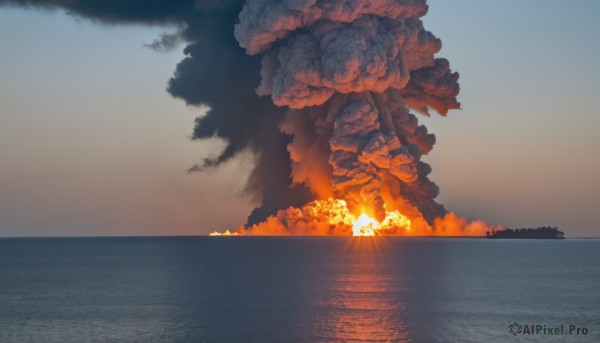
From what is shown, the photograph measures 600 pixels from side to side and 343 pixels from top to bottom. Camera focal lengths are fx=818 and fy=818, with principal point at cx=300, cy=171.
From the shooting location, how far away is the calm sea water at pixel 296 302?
3822 centimetres

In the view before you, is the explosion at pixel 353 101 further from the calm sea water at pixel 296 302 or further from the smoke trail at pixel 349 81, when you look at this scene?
the calm sea water at pixel 296 302

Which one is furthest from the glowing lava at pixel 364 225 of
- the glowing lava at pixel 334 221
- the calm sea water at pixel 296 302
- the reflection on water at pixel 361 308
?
the reflection on water at pixel 361 308

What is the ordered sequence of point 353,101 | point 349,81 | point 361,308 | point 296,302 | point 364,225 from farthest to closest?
point 364,225
point 353,101
point 349,81
point 296,302
point 361,308

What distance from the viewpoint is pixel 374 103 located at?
118m

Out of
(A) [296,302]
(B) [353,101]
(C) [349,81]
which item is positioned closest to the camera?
(A) [296,302]

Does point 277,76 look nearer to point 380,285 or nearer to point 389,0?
point 389,0

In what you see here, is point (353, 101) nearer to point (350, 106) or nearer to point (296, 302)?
point (350, 106)

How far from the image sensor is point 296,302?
49.4 meters

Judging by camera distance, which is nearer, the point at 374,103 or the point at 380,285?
the point at 380,285

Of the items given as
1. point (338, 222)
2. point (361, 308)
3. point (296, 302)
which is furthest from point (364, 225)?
point (361, 308)

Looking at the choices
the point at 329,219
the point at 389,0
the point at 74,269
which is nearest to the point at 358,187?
the point at 329,219

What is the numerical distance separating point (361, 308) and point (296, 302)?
5256mm

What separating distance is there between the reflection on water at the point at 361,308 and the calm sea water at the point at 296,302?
0.22 feet

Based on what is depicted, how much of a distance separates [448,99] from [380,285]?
7305 cm
